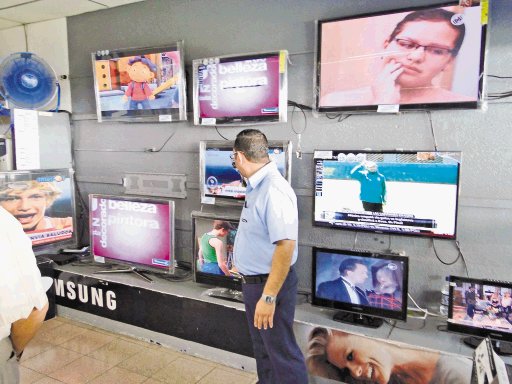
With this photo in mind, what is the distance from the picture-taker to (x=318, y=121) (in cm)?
277

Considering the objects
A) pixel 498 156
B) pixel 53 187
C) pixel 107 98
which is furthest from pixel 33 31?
pixel 498 156

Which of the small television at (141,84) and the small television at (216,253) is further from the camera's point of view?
the small television at (141,84)

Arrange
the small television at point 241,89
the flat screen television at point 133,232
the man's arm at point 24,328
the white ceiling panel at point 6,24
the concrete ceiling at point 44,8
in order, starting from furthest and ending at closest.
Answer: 1. the white ceiling panel at point 6,24
2. the concrete ceiling at point 44,8
3. the flat screen television at point 133,232
4. the small television at point 241,89
5. the man's arm at point 24,328

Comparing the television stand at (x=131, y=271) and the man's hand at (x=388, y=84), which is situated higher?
the man's hand at (x=388, y=84)

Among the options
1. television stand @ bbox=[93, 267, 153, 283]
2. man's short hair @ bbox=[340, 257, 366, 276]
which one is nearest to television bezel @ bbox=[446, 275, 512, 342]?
man's short hair @ bbox=[340, 257, 366, 276]

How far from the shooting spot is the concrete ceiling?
3.31 meters

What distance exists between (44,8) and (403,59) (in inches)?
116

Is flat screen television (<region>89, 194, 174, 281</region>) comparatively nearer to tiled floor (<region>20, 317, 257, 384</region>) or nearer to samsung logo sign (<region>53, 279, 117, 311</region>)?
samsung logo sign (<region>53, 279, 117, 311</region>)

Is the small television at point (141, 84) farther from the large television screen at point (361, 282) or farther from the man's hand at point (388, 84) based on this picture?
the large television screen at point (361, 282)

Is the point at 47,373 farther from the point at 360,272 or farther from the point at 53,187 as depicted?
the point at 360,272

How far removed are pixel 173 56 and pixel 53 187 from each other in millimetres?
1547

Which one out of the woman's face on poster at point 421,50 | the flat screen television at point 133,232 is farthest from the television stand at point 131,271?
the woman's face on poster at point 421,50

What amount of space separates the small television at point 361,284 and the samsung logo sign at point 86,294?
1.64 meters

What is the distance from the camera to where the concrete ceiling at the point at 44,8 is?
331 cm
